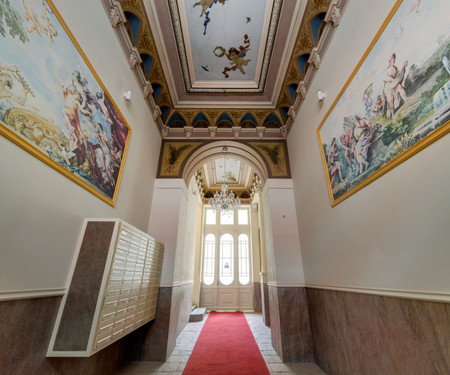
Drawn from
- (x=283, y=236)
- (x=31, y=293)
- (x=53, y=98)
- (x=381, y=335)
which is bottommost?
(x=381, y=335)

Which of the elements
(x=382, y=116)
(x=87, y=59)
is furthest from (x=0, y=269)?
(x=382, y=116)

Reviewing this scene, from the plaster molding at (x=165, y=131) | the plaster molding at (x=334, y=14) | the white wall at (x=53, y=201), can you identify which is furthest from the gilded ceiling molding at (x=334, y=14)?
the plaster molding at (x=165, y=131)

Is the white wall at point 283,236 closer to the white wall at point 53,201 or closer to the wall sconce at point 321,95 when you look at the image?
the wall sconce at point 321,95

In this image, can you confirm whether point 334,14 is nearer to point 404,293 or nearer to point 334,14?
point 334,14

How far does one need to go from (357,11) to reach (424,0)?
109cm

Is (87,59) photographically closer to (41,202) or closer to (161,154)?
(41,202)

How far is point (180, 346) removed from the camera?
14.0 feet

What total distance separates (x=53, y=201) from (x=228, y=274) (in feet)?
27.9

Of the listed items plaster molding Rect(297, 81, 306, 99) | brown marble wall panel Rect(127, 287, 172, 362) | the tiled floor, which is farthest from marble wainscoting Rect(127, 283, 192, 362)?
plaster molding Rect(297, 81, 306, 99)

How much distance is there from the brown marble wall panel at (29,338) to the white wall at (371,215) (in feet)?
10.3

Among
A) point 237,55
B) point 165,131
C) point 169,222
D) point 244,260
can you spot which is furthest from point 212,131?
point 244,260

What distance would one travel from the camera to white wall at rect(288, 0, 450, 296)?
1.52m

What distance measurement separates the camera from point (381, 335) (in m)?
2.02

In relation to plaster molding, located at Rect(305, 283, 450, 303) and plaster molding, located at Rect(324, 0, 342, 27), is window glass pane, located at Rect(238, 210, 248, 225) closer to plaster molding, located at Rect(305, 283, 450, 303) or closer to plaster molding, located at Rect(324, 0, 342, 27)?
plaster molding, located at Rect(305, 283, 450, 303)
